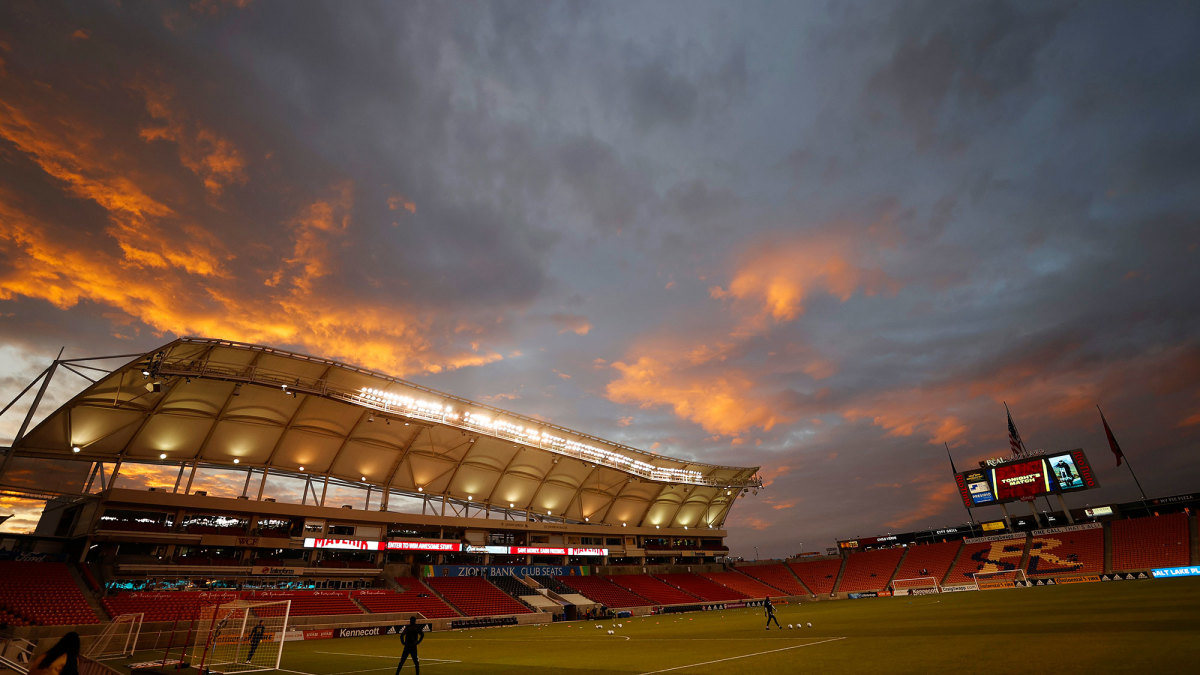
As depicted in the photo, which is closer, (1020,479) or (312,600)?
(312,600)

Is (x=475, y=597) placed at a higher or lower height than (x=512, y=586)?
lower

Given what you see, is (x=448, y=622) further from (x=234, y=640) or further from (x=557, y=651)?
(x=557, y=651)

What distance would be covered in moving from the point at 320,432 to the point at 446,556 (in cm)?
1928

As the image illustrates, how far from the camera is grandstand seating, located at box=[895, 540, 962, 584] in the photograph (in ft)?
192

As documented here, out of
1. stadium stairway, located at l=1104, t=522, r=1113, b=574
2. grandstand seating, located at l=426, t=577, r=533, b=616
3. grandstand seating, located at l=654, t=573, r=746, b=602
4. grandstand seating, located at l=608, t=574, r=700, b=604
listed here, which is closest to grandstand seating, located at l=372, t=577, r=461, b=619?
grandstand seating, located at l=426, t=577, r=533, b=616

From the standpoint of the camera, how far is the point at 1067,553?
51.9m

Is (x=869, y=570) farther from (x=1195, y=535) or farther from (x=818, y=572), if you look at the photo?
(x=1195, y=535)

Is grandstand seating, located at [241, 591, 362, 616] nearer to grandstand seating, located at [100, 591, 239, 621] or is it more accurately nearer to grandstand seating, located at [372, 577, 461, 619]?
grandstand seating, located at [372, 577, 461, 619]

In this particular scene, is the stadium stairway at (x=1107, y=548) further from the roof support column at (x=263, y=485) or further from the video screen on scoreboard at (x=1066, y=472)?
the roof support column at (x=263, y=485)

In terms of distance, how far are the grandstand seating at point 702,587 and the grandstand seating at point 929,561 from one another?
65.7ft

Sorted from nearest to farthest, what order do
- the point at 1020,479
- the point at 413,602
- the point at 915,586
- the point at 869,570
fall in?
the point at 413,602 → the point at 915,586 → the point at 1020,479 → the point at 869,570

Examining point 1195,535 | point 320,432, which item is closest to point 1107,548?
point 1195,535

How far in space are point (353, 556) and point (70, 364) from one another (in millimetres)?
26721

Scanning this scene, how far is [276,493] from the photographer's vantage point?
49.3 metres
